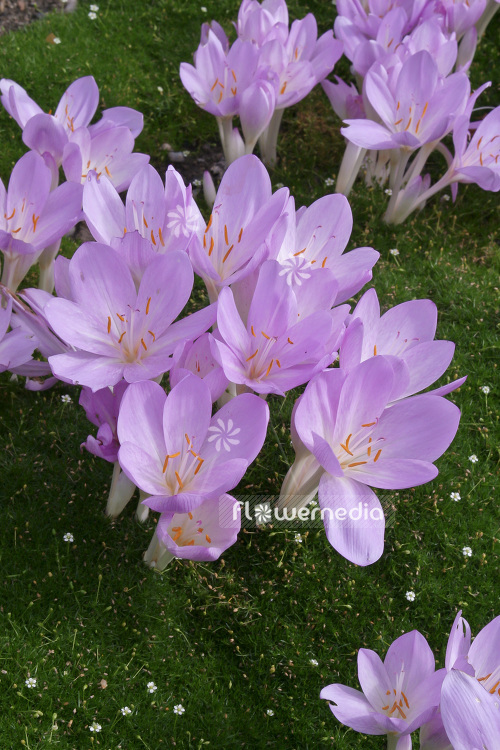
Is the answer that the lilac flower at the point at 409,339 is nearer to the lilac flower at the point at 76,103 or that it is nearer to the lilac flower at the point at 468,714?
the lilac flower at the point at 468,714

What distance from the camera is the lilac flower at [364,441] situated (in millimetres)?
1842

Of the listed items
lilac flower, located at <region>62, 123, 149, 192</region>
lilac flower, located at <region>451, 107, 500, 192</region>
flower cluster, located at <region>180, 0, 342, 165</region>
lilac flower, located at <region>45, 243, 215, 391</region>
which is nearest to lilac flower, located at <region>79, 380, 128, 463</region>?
lilac flower, located at <region>45, 243, 215, 391</region>

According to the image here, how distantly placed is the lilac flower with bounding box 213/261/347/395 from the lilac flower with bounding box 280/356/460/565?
75 mm

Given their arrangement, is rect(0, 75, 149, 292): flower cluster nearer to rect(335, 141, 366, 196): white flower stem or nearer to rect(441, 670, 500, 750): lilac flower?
rect(335, 141, 366, 196): white flower stem

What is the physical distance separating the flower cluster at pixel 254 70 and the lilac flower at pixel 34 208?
47.7 inches

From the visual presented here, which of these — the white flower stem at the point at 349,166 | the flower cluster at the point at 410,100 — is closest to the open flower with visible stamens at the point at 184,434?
the flower cluster at the point at 410,100

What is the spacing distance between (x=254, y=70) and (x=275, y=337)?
1.98 metres

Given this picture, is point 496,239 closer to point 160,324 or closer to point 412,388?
point 412,388

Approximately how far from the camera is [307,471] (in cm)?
232

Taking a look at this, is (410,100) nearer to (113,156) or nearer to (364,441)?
(113,156)

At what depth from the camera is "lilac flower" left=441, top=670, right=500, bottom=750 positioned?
4.74ft

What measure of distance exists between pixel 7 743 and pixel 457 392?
2.31 m

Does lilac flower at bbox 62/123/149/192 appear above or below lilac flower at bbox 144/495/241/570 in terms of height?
above

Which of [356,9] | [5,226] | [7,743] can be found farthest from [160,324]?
[356,9]
